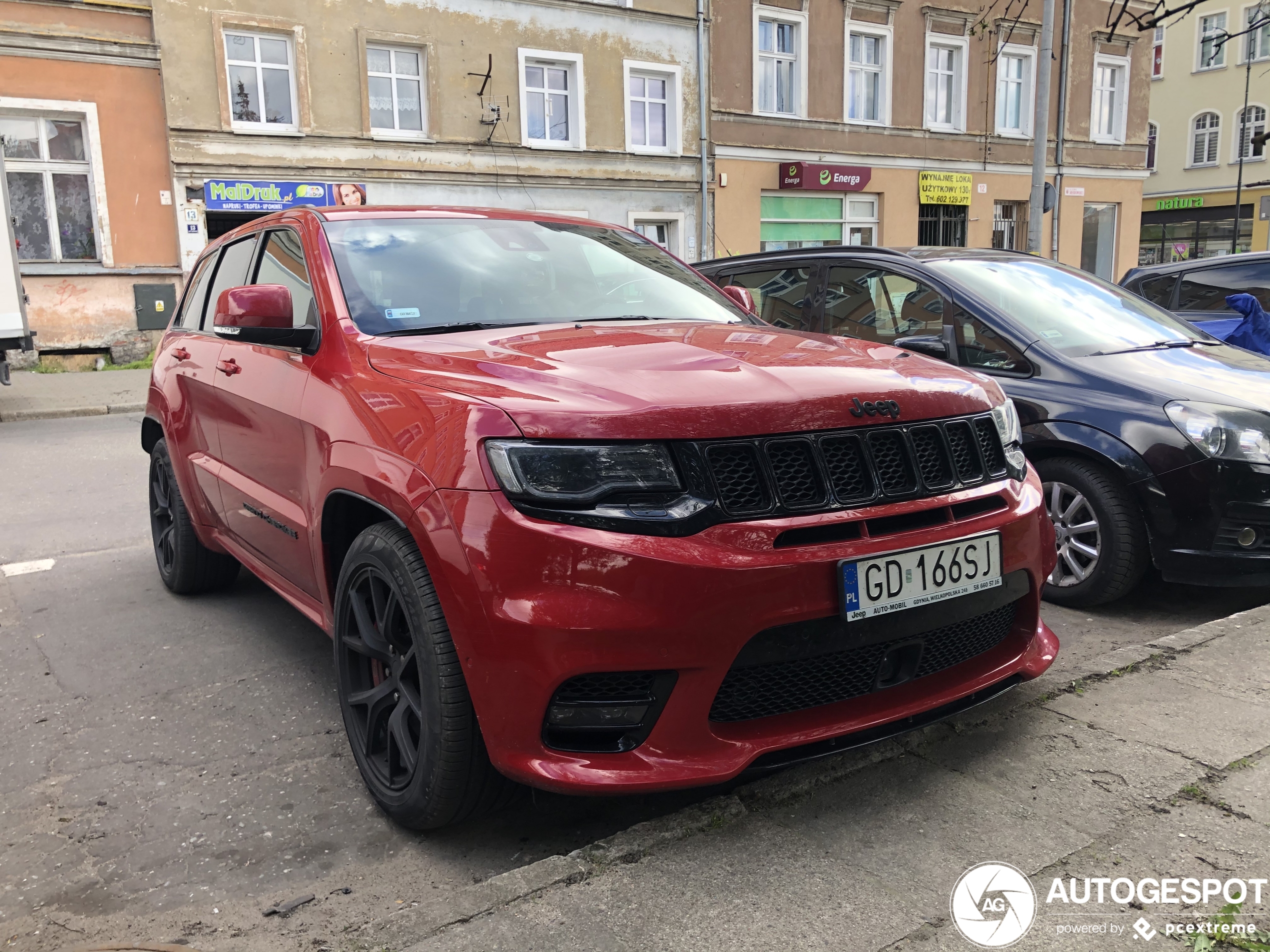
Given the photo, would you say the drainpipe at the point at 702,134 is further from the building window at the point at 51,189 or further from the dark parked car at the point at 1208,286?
the dark parked car at the point at 1208,286

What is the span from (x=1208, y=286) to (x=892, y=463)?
268 inches

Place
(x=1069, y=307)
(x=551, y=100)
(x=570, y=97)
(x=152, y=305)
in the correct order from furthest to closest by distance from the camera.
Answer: (x=570, y=97)
(x=551, y=100)
(x=152, y=305)
(x=1069, y=307)

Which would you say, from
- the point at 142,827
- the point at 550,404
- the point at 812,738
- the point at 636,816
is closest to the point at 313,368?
the point at 550,404

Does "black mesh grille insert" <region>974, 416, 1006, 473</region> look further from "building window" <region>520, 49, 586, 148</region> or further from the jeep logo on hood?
"building window" <region>520, 49, 586, 148</region>

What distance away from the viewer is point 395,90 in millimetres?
18734

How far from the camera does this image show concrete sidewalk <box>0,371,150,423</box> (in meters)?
12.3

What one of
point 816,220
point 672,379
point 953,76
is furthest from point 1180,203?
point 672,379

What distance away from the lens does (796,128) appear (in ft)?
76.3

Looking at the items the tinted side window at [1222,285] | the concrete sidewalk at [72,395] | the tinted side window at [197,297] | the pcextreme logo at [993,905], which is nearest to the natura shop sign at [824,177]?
the concrete sidewalk at [72,395]

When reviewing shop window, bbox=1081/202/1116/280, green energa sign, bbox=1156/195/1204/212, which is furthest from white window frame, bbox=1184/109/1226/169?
shop window, bbox=1081/202/1116/280

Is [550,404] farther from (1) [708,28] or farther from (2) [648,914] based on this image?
(1) [708,28]

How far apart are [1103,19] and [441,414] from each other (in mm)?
31225

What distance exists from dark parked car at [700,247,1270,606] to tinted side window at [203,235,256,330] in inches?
117

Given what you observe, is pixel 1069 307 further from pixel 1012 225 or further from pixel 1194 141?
pixel 1194 141
